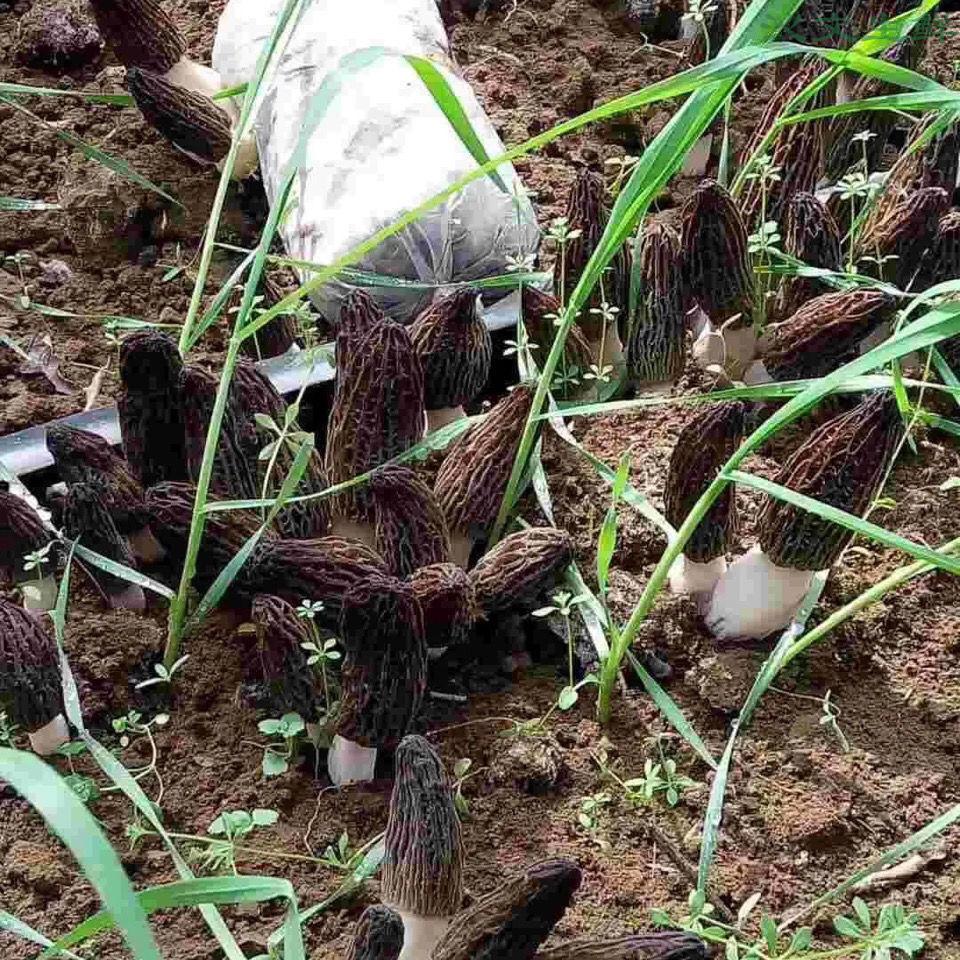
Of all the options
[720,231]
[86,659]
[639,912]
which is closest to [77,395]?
[86,659]

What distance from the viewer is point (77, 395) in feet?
6.07

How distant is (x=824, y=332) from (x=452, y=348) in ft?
1.42

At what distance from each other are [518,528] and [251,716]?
1.22 ft

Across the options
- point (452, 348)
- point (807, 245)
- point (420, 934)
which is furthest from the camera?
point (807, 245)

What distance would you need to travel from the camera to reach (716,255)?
5.57 ft

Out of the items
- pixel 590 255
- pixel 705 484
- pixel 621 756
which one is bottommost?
pixel 621 756

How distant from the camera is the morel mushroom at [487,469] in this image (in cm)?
153

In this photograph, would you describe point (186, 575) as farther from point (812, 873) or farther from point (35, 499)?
point (812, 873)

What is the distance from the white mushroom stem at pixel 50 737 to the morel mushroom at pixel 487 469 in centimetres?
44

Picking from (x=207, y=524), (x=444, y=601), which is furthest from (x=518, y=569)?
(x=207, y=524)

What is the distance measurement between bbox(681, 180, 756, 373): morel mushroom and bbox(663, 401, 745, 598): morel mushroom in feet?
0.98

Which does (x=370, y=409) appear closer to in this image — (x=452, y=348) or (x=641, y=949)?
(x=452, y=348)

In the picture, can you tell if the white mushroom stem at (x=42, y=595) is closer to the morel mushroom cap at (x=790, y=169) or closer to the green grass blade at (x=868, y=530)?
the green grass blade at (x=868, y=530)

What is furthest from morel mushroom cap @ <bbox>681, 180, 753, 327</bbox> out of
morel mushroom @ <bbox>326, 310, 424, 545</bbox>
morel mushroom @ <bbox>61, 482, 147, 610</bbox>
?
morel mushroom @ <bbox>61, 482, 147, 610</bbox>
